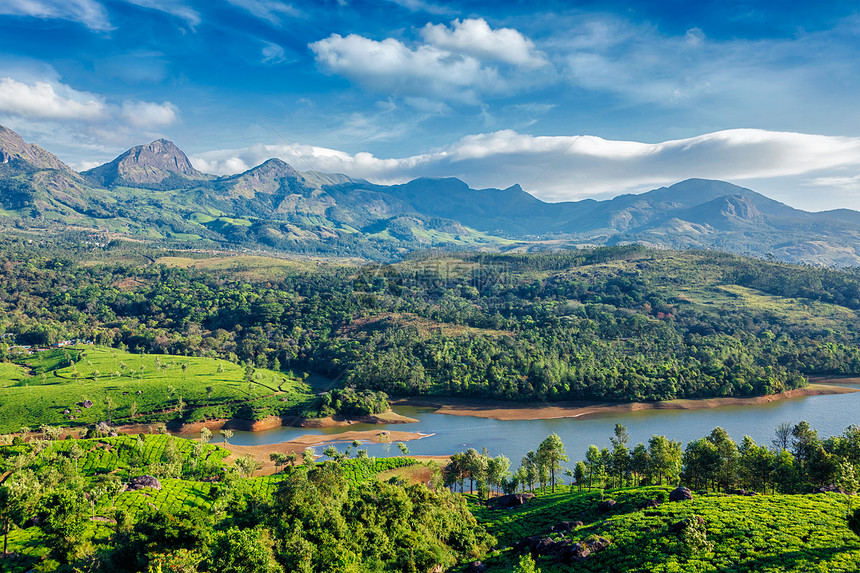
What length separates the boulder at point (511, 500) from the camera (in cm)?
5425

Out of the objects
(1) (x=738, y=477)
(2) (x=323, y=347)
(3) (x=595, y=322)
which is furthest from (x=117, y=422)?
(3) (x=595, y=322)

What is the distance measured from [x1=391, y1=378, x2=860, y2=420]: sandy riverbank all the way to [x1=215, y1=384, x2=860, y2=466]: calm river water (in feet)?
5.16

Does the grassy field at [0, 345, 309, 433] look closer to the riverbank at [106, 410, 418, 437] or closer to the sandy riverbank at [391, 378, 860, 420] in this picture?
the riverbank at [106, 410, 418, 437]

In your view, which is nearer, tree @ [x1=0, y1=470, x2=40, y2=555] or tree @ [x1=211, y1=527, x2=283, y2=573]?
tree @ [x1=211, y1=527, x2=283, y2=573]

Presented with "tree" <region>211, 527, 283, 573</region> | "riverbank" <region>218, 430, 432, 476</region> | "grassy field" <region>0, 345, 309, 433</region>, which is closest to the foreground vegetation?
"tree" <region>211, 527, 283, 573</region>

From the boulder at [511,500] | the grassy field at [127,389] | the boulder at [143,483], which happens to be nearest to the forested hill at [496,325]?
the grassy field at [127,389]

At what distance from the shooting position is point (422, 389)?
11069cm

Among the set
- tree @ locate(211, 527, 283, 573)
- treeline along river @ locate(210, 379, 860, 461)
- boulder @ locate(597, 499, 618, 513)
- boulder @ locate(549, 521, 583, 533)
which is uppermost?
tree @ locate(211, 527, 283, 573)

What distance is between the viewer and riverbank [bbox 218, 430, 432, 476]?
7625 cm

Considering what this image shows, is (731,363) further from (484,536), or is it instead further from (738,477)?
(484,536)

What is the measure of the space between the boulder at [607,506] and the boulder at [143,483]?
45.4 m

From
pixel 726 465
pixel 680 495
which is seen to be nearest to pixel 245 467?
pixel 680 495

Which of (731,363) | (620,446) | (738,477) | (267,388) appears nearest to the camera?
(738,477)

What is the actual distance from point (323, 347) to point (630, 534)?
11078cm
